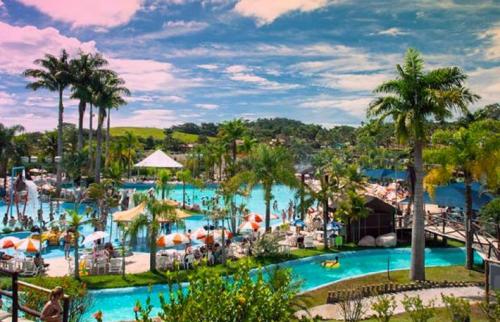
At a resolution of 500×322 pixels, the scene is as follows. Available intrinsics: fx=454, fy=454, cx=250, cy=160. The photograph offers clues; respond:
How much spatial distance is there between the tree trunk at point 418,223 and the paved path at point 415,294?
148cm

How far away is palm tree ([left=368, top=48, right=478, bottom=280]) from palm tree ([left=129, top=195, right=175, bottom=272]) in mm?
10844

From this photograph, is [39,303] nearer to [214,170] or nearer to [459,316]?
[459,316]

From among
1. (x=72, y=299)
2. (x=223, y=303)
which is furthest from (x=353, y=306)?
(x=223, y=303)

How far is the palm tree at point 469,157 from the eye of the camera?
2191 centimetres

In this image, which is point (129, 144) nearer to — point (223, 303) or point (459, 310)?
point (459, 310)

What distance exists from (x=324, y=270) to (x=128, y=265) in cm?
1055

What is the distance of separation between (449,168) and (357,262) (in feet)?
25.5

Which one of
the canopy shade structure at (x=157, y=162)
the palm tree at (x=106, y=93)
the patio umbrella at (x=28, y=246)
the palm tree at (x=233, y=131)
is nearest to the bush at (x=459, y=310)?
the patio umbrella at (x=28, y=246)

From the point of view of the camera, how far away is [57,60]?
50.6 meters

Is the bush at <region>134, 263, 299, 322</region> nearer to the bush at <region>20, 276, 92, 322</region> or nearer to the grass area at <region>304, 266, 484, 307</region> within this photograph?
the bush at <region>20, 276, 92, 322</region>

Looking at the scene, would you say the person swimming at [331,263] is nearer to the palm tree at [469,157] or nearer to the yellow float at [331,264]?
the yellow float at [331,264]

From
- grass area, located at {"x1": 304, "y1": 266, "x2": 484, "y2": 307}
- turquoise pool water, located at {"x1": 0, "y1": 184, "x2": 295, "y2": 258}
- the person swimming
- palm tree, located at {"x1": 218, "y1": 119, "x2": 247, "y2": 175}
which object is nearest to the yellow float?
the person swimming

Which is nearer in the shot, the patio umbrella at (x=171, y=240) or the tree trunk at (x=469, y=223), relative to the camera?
the tree trunk at (x=469, y=223)

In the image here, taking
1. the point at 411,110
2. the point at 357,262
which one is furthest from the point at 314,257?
the point at 411,110
